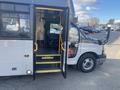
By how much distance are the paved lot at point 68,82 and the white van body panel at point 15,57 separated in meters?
0.47

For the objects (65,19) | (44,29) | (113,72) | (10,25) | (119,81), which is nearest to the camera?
(10,25)

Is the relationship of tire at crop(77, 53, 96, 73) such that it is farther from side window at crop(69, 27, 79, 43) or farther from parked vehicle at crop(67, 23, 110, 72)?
side window at crop(69, 27, 79, 43)

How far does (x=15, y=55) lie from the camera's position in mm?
5535

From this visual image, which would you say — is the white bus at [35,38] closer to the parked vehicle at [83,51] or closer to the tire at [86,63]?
the parked vehicle at [83,51]

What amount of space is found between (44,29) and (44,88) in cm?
242

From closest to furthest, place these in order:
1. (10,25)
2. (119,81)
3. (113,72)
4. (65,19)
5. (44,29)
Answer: (10,25) → (65,19) → (119,81) → (44,29) → (113,72)

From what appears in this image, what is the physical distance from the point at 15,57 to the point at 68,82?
201 cm

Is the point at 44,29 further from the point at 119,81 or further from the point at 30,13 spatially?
the point at 119,81

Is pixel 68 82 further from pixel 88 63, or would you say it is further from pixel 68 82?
pixel 88 63

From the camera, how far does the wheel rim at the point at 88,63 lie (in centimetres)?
722

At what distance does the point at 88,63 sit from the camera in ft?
24.0

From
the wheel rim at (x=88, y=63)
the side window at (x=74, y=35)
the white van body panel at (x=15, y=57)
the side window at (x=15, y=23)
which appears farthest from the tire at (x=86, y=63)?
the side window at (x=15, y=23)

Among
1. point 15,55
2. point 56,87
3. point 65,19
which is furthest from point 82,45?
point 15,55

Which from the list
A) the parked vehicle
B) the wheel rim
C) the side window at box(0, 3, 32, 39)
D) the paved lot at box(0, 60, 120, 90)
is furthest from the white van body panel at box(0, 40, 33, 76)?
the wheel rim
